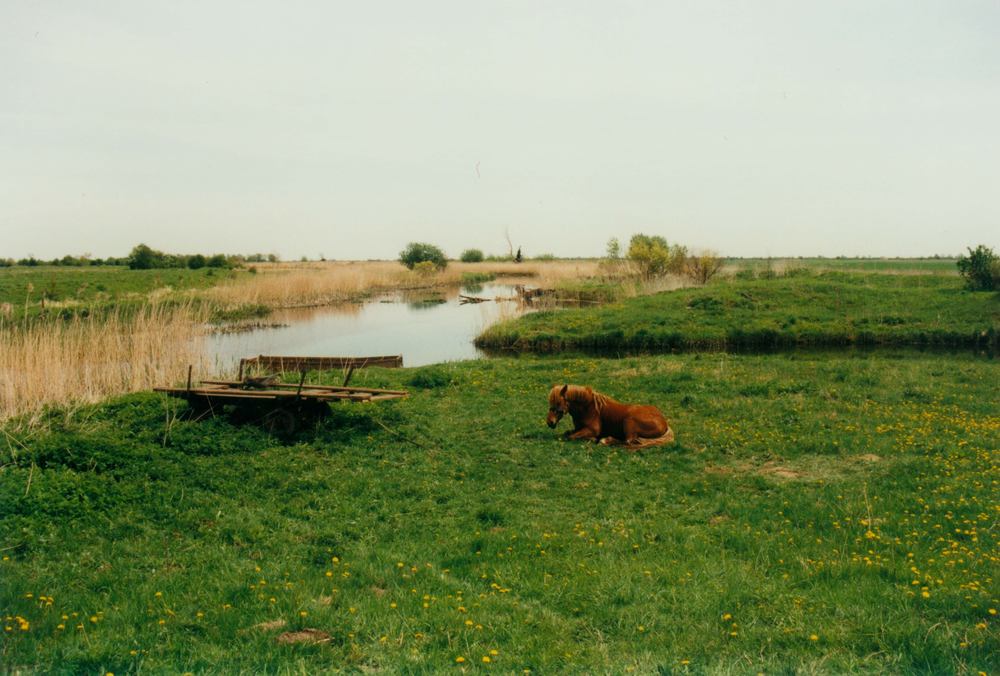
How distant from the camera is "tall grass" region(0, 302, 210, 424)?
11.4 meters

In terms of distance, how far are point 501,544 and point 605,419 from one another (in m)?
4.75

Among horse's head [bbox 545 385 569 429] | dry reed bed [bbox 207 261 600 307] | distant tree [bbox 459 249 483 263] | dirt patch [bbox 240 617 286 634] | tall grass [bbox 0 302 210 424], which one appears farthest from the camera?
distant tree [bbox 459 249 483 263]

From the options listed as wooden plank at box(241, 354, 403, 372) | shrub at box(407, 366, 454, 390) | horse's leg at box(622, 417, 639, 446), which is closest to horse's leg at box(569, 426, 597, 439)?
horse's leg at box(622, 417, 639, 446)

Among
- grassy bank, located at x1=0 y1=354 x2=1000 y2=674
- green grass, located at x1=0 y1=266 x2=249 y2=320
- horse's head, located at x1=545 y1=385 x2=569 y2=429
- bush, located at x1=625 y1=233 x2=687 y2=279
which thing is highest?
bush, located at x1=625 y1=233 x2=687 y2=279

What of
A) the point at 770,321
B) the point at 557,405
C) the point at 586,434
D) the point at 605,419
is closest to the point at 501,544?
the point at 557,405

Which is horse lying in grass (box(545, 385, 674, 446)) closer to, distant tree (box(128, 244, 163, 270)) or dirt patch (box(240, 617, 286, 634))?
dirt patch (box(240, 617, 286, 634))

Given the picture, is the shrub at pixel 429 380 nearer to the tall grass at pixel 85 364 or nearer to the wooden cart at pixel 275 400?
the wooden cart at pixel 275 400

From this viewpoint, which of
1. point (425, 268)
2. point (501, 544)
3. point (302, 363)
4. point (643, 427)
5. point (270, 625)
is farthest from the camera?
point (425, 268)

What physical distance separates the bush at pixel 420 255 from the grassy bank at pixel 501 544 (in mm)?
57829

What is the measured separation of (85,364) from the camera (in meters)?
14.2

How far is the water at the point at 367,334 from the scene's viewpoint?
23.5m

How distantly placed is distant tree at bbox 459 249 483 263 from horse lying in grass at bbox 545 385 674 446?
88.5m

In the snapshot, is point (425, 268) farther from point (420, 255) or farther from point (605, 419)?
point (605, 419)

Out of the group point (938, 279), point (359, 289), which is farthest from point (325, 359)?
point (938, 279)
